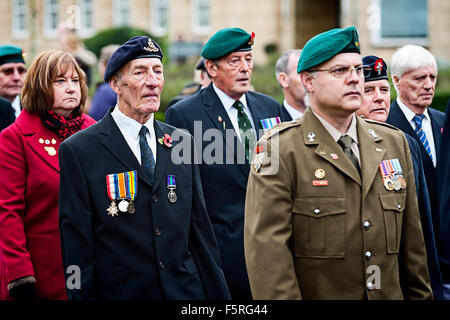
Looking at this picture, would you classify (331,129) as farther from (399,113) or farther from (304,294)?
(399,113)

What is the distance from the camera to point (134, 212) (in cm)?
421

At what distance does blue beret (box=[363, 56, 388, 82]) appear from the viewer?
5625mm

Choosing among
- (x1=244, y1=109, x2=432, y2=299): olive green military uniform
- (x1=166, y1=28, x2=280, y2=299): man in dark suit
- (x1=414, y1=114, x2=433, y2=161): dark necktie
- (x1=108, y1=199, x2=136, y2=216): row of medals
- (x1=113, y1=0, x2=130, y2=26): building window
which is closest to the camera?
(x1=244, y1=109, x2=432, y2=299): olive green military uniform

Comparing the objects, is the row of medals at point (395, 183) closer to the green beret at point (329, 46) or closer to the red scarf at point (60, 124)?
the green beret at point (329, 46)

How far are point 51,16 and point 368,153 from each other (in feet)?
104

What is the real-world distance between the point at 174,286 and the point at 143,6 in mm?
28530

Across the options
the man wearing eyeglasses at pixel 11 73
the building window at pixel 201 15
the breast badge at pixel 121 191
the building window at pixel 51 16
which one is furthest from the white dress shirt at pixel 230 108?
the building window at pixel 51 16

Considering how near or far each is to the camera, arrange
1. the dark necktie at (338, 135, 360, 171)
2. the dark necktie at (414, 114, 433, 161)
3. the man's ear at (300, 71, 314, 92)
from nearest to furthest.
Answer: the dark necktie at (338, 135, 360, 171) < the man's ear at (300, 71, 314, 92) < the dark necktie at (414, 114, 433, 161)

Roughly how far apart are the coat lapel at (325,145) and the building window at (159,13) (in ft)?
92.2

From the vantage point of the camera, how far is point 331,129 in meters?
4.00

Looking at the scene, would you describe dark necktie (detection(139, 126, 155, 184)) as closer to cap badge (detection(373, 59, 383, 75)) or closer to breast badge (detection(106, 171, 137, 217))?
breast badge (detection(106, 171, 137, 217))

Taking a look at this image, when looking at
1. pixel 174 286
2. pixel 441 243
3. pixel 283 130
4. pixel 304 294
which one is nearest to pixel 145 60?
pixel 283 130

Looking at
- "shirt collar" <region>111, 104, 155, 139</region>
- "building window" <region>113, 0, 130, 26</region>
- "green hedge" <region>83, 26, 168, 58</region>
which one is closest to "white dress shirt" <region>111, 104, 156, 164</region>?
"shirt collar" <region>111, 104, 155, 139</region>

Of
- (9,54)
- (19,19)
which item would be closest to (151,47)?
(9,54)
